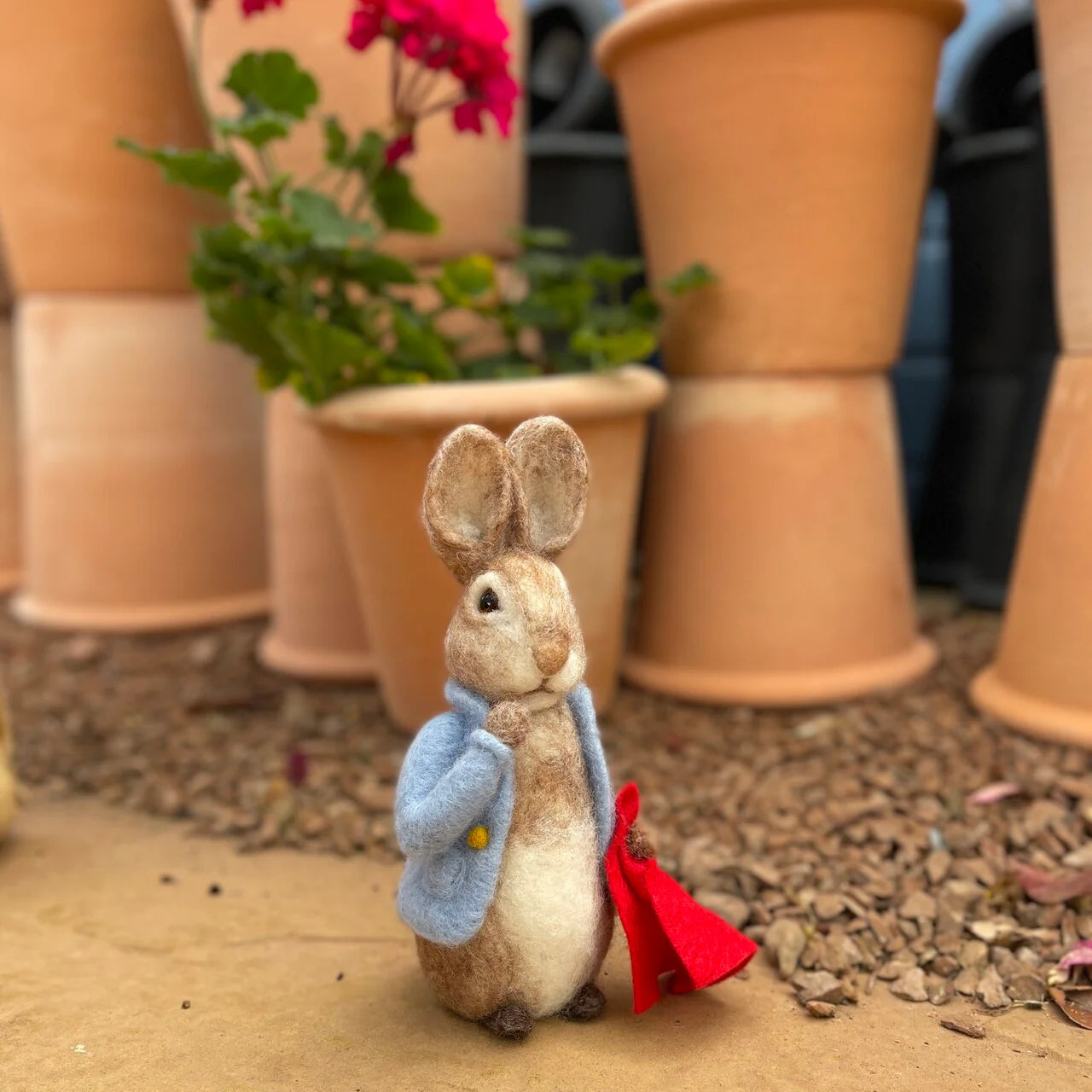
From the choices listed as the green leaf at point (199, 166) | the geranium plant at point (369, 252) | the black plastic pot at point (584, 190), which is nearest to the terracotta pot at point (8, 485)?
the geranium plant at point (369, 252)

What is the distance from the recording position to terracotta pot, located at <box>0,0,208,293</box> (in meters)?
2.78

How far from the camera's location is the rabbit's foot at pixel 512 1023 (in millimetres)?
1179

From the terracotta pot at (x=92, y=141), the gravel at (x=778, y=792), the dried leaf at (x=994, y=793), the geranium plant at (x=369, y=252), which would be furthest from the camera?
the terracotta pot at (x=92, y=141)

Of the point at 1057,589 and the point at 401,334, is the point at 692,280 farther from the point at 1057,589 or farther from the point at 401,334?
the point at 1057,589

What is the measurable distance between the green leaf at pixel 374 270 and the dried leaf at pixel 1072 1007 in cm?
149

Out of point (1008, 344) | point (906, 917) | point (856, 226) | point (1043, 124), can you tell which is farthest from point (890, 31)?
point (906, 917)

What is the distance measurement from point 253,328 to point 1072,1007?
1601 mm

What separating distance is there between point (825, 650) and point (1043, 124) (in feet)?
4.64

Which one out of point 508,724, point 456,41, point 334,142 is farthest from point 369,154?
point 508,724

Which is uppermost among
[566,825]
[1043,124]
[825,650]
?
[1043,124]

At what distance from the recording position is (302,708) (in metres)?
2.32

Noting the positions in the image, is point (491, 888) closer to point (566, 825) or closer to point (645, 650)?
point (566, 825)

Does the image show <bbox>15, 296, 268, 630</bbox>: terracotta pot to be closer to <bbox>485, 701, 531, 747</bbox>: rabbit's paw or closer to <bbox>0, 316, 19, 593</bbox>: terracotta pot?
<bbox>0, 316, 19, 593</bbox>: terracotta pot

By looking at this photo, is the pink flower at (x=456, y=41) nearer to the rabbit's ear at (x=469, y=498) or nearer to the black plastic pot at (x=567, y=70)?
the rabbit's ear at (x=469, y=498)
